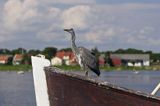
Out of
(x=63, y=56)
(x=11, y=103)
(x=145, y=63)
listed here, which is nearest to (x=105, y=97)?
(x=11, y=103)

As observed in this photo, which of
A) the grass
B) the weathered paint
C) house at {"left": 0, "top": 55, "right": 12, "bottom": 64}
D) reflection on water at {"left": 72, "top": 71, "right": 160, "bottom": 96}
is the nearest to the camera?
the weathered paint

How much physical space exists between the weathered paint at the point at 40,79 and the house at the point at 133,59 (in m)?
146

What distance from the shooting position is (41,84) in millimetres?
15203

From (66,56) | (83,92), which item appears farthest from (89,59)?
(66,56)

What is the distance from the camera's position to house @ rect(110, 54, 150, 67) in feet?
539

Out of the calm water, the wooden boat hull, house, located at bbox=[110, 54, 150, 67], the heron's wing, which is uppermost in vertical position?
the heron's wing

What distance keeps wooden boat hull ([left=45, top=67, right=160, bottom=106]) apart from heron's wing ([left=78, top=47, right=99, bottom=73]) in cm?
86

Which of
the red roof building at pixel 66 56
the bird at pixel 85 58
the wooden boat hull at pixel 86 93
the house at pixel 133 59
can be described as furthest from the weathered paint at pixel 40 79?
the house at pixel 133 59

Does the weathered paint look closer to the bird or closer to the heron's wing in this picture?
the bird

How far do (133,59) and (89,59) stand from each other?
500ft

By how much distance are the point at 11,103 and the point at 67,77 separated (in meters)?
20.1

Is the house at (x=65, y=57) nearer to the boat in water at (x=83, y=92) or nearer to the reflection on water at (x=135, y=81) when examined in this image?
the reflection on water at (x=135, y=81)

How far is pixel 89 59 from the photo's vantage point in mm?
15078

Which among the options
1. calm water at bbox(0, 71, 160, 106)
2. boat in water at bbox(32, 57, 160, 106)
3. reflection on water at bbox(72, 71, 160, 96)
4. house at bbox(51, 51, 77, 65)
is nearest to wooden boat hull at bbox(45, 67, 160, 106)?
boat in water at bbox(32, 57, 160, 106)
